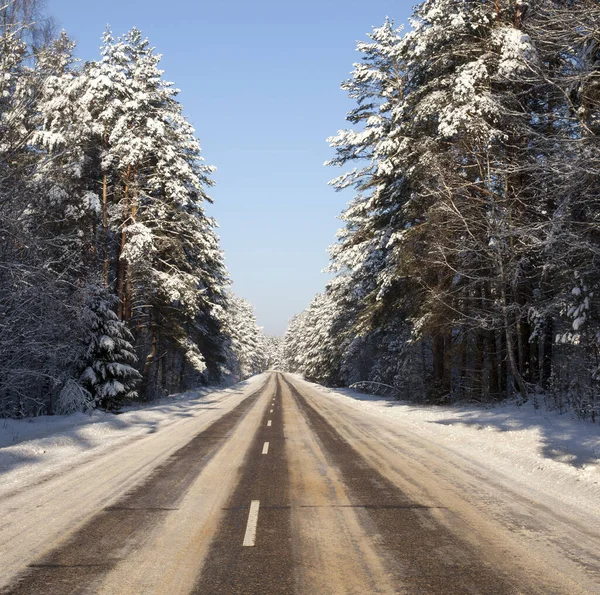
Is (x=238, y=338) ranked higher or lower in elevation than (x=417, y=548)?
higher

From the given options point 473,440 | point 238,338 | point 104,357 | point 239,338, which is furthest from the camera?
point 239,338

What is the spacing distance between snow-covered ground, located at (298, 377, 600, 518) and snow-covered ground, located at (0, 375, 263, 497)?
7792 millimetres

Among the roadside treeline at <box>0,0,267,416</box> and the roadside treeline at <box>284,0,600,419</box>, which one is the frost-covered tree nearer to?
the roadside treeline at <box>0,0,267,416</box>

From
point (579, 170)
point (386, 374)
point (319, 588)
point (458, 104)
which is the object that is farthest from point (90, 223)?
point (386, 374)

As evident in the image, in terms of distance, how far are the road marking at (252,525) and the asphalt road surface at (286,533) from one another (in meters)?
0.01

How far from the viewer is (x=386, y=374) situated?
37.1 m

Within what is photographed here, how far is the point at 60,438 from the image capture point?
1217 centimetres

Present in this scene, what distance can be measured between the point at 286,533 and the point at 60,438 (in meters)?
8.58

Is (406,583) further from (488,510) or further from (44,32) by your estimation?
(44,32)

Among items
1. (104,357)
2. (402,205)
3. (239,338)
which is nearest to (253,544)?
(104,357)

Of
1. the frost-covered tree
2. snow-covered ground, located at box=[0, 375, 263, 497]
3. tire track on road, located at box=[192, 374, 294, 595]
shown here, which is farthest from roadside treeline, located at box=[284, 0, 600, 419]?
the frost-covered tree

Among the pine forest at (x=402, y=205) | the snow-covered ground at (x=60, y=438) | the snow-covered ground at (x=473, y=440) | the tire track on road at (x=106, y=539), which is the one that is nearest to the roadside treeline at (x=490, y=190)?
the pine forest at (x=402, y=205)

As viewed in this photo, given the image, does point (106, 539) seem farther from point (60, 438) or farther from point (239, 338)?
point (239, 338)

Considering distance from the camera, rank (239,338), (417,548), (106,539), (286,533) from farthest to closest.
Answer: (239,338)
(286,533)
(106,539)
(417,548)
